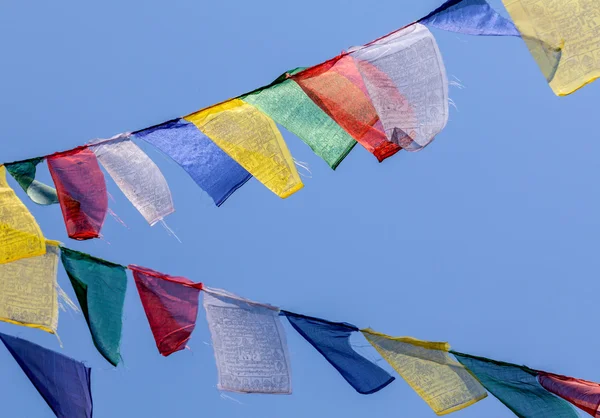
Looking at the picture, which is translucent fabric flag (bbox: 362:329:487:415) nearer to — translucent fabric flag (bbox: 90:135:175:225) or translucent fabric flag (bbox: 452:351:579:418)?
translucent fabric flag (bbox: 452:351:579:418)

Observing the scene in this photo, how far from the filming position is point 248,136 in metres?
6.50

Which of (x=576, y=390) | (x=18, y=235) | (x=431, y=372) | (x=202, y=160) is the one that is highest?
(x=202, y=160)

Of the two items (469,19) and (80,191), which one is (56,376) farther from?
(469,19)

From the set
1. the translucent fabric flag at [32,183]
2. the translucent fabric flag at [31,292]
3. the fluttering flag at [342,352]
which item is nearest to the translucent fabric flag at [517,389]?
the fluttering flag at [342,352]

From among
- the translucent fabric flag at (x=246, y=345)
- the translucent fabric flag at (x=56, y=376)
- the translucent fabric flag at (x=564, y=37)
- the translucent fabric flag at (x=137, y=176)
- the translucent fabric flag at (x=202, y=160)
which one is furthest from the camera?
the translucent fabric flag at (x=56, y=376)

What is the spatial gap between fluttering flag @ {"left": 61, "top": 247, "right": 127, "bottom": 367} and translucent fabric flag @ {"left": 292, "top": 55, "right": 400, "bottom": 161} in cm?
156

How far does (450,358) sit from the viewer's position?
6.26 meters

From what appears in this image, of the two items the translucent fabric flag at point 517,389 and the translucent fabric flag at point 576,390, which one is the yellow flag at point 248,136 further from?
the translucent fabric flag at point 576,390

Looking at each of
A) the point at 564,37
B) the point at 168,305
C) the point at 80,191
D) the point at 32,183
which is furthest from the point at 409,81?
the point at 32,183

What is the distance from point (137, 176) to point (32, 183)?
75cm

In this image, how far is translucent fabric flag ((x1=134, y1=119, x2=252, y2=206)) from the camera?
6648 millimetres

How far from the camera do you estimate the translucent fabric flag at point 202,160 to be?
6648 mm

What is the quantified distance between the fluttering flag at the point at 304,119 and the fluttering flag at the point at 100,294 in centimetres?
130

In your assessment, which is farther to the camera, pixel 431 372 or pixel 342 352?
pixel 342 352
